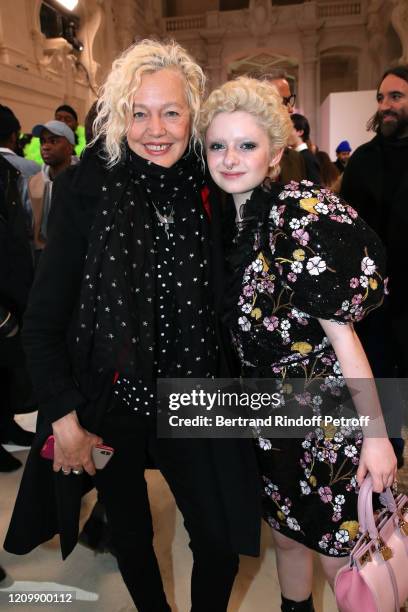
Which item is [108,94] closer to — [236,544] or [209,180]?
[209,180]

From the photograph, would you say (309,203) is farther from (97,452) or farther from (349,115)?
(349,115)

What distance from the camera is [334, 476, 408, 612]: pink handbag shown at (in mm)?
1115

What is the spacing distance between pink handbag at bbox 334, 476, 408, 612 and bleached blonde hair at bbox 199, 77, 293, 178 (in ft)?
3.03

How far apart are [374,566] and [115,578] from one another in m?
1.16

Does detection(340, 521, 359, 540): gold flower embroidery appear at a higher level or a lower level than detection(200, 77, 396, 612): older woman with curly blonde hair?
lower

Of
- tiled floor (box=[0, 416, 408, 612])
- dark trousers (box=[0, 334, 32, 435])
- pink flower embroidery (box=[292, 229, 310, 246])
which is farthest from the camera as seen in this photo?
dark trousers (box=[0, 334, 32, 435])

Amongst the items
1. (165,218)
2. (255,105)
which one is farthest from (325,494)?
(255,105)

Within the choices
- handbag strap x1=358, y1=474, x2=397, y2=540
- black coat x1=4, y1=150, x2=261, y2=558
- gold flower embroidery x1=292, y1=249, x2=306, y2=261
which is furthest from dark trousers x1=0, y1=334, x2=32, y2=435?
handbag strap x1=358, y1=474, x2=397, y2=540

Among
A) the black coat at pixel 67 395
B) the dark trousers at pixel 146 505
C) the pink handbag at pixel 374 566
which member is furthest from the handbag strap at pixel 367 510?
the dark trousers at pixel 146 505

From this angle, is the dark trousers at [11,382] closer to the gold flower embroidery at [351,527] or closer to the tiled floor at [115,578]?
the tiled floor at [115,578]

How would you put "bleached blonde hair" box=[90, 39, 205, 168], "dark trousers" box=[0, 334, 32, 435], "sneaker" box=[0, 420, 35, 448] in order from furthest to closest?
"sneaker" box=[0, 420, 35, 448]
"dark trousers" box=[0, 334, 32, 435]
"bleached blonde hair" box=[90, 39, 205, 168]

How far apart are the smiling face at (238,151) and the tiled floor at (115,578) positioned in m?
1.50

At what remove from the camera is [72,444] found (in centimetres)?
124

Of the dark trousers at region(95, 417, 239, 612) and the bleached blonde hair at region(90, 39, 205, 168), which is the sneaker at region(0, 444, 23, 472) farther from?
the bleached blonde hair at region(90, 39, 205, 168)
